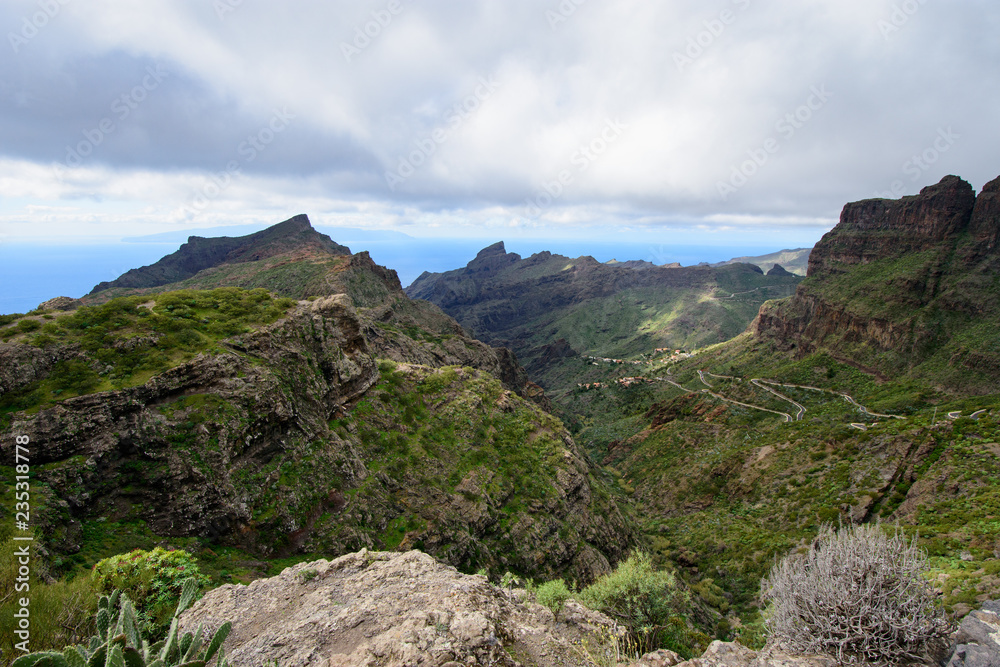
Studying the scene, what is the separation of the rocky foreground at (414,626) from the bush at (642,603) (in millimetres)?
6038

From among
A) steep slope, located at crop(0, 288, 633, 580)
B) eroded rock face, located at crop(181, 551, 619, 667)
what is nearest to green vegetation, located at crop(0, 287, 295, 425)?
steep slope, located at crop(0, 288, 633, 580)

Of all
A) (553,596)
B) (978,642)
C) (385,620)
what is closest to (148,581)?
(385,620)

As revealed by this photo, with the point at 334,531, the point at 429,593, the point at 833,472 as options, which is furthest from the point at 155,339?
the point at 833,472

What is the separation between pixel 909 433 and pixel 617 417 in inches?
2368

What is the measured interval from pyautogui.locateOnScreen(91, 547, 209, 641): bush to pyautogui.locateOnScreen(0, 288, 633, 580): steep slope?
4.55 meters

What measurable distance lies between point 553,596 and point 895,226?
11151 centimetres

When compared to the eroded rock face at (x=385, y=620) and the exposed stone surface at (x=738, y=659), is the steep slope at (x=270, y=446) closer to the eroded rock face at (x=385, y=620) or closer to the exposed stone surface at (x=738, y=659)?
the eroded rock face at (x=385, y=620)

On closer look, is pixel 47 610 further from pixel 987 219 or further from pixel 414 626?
pixel 987 219

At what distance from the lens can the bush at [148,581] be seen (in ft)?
29.5

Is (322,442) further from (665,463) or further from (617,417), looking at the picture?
(617,417)

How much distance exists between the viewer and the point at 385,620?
9.20 m

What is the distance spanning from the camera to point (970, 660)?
702 centimetres

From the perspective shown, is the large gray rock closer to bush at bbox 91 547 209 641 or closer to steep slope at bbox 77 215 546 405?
bush at bbox 91 547 209 641

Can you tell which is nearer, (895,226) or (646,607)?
(646,607)
